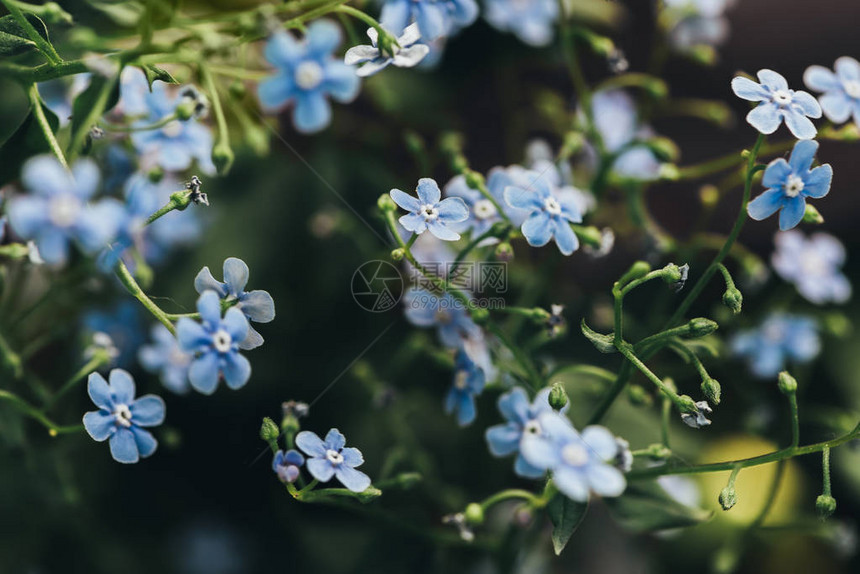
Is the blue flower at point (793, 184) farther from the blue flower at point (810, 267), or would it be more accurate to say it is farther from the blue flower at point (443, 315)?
the blue flower at point (810, 267)

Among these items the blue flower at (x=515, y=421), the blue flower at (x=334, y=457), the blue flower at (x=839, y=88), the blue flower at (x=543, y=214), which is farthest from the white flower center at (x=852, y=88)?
the blue flower at (x=334, y=457)

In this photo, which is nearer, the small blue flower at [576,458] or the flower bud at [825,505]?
the small blue flower at [576,458]

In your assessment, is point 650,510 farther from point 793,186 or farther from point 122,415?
point 122,415

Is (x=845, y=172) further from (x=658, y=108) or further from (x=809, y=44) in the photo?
(x=658, y=108)

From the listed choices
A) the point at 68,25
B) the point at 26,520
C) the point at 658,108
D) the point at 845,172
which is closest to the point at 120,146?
the point at 68,25

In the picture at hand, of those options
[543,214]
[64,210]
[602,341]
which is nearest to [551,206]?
[543,214]

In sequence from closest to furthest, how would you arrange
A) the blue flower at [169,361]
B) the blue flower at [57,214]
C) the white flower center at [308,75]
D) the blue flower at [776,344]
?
the blue flower at [57,214], the white flower center at [308,75], the blue flower at [169,361], the blue flower at [776,344]
